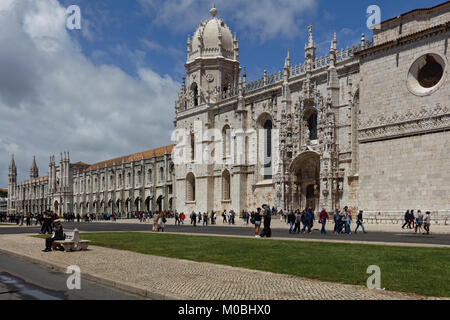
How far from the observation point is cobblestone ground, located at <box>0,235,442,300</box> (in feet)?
25.8

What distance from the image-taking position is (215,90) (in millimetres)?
52969

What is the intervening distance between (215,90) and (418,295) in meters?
46.5

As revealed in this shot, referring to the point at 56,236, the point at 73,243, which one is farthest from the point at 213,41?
the point at 73,243

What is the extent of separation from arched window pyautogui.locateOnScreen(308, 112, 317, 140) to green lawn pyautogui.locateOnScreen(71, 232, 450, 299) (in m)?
25.2

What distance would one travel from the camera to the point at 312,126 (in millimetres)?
40812

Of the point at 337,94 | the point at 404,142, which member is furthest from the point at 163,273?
the point at 337,94

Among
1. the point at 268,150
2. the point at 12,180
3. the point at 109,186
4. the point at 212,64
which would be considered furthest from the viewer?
the point at 12,180

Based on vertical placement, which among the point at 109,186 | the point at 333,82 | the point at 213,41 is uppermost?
the point at 213,41

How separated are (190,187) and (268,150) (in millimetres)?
13465

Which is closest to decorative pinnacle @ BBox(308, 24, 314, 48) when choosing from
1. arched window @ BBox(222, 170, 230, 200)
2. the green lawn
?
arched window @ BBox(222, 170, 230, 200)

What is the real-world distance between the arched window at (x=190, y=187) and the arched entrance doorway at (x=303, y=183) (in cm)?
1679

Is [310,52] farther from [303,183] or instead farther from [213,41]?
[213,41]

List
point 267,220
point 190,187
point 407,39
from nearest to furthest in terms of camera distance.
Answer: point 267,220, point 407,39, point 190,187
